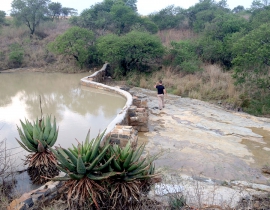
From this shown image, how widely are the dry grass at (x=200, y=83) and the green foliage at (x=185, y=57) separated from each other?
1.39 ft

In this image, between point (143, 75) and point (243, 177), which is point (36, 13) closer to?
point (143, 75)

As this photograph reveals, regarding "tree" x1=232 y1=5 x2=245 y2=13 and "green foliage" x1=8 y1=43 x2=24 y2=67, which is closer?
"green foliage" x1=8 y1=43 x2=24 y2=67

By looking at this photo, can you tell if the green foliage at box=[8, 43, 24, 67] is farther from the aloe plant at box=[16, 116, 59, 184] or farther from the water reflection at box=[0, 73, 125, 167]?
the aloe plant at box=[16, 116, 59, 184]

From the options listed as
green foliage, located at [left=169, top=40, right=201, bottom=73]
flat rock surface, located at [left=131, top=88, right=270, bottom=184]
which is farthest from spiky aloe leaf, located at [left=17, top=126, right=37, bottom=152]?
green foliage, located at [left=169, top=40, right=201, bottom=73]

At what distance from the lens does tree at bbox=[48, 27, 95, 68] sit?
19.5 metres

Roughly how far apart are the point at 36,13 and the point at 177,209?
27.2 meters

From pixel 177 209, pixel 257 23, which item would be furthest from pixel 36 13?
pixel 177 209

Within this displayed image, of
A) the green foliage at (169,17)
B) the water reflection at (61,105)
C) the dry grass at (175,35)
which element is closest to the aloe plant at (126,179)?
the water reflection at (61,105)

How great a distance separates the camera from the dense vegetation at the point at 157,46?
12.4 meters

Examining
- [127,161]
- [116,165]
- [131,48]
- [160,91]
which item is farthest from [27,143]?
[131,48]

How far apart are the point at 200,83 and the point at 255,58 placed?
349cm

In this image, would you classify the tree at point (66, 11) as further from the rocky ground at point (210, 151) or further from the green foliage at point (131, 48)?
the rocky ground at point (210, 151)

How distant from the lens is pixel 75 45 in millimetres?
19453

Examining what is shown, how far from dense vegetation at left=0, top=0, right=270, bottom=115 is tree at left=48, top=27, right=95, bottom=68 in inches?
2.7
